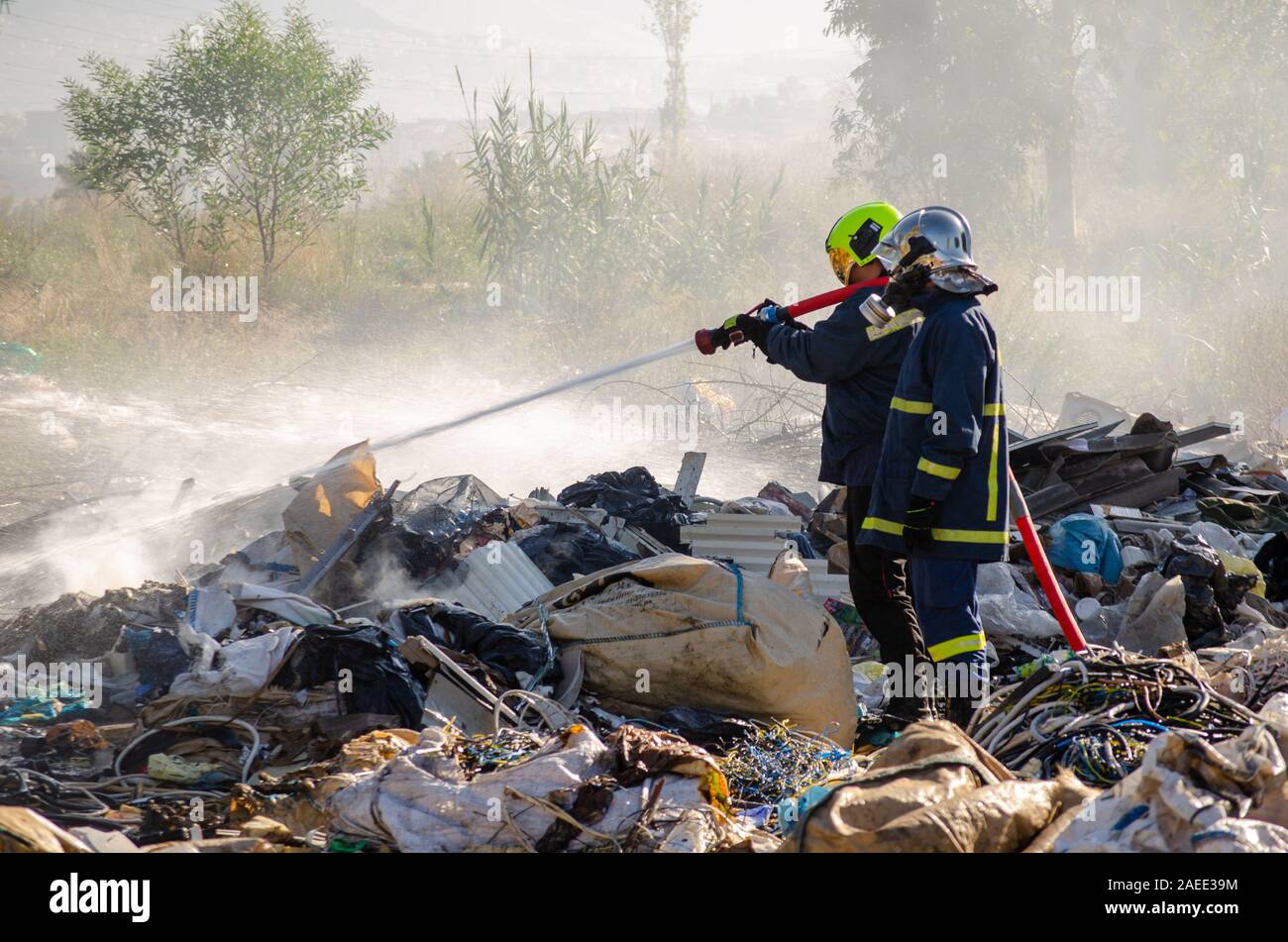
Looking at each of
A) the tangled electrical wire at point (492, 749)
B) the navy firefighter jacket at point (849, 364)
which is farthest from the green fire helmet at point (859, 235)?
the tangled electrical wire at point (492, 749)

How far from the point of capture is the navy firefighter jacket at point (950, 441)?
3.50 m

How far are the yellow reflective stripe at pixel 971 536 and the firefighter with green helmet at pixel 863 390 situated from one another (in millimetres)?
333

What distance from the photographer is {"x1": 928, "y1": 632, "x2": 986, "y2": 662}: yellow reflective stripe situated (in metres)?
3.57

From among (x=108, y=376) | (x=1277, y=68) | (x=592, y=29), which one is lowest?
(x=108, y=376)

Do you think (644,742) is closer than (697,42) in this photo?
Yes

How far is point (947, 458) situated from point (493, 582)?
236 cm

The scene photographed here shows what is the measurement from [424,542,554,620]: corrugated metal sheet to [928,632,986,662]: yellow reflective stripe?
198 centimetres

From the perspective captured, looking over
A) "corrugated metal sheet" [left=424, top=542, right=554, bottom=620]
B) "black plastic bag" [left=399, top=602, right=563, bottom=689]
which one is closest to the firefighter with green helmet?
"black plastic bag" [left=399, top=602, right=563, bottom=689]

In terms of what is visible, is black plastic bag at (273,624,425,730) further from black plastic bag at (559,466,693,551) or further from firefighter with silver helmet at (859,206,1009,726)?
black plastic bag at (559,466,693,551)

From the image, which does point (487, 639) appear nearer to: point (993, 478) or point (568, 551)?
point (568, 551)

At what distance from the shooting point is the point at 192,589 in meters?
4.65

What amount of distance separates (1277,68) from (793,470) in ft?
54.3
